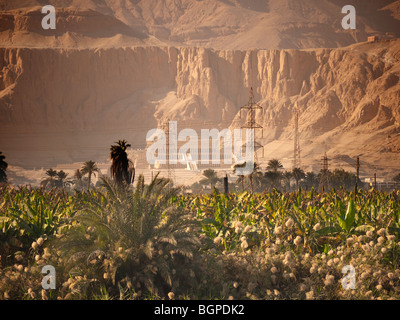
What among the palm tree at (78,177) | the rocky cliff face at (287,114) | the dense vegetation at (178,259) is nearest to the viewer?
the dense vegetation at (178,259)

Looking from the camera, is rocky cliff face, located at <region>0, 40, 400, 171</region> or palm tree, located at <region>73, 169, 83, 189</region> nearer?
palm tree, located at <region>73, 169, 83, 189</region>

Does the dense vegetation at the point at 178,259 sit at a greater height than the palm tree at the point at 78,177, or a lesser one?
lesser

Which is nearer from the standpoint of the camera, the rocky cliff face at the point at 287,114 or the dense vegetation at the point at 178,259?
the dense vegetation at the point at 178,259

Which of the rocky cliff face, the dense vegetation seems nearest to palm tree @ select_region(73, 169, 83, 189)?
the dense vegetation

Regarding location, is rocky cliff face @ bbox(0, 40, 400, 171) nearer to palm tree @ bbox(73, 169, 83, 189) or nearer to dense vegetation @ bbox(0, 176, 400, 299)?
palm tree @ bbox(73, 169, 83, 189)

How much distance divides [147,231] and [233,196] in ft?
27.1

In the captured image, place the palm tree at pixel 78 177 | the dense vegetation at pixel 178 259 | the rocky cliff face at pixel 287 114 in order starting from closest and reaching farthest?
the dense vegetation at pixel 178 259
the palm tree at pixel 78 177
the rocky cliff face at pixel 287 114

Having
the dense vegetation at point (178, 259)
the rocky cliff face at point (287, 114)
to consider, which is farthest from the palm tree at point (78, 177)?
the rocky cliff face at point (287, 114)

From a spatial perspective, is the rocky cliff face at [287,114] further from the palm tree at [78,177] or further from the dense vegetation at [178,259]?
the dense vegetation at [178,259]

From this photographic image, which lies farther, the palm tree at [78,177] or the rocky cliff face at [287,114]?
the rocky cliff face at [287,114]

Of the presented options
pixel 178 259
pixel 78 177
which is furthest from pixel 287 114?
pixel 178 259

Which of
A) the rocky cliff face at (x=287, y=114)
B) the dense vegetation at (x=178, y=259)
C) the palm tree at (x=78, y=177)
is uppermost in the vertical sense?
the rocky cliff face at (x=287, y=114)

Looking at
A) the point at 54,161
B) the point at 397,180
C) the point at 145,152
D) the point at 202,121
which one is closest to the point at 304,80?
the point at 202,121

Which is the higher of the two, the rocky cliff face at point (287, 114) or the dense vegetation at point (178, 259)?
the rocky cliff face at point (287, 114)
